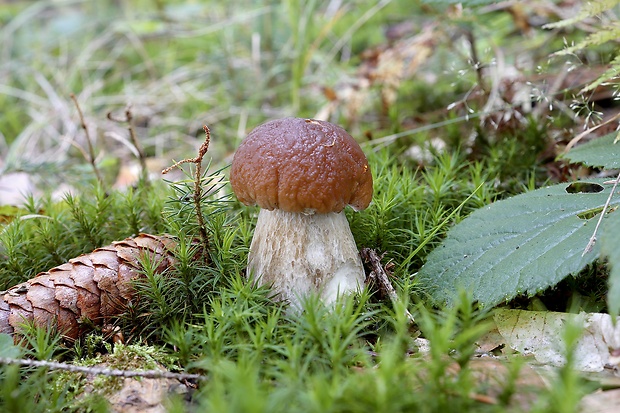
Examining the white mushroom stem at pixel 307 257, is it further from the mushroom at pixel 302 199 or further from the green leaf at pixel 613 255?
the green leaf at pixel 613 255

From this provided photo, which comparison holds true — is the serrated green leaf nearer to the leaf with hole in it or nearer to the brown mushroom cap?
the leaf with hole in it

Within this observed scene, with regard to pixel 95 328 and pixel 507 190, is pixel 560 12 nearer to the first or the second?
pixel 507 190

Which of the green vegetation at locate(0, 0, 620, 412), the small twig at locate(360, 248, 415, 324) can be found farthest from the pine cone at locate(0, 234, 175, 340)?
the small twig at locate(360, 248, 415, 324)

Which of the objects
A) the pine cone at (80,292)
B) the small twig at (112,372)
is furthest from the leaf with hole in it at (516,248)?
the pine cone at (80,292)

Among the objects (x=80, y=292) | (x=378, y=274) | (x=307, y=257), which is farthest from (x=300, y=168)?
(x=80, y=292)

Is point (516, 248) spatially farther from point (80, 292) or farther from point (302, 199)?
point (80, 292)

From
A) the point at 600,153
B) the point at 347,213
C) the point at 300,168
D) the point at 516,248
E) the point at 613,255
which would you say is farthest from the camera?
the point at 347,213

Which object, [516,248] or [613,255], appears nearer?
[613,255]
